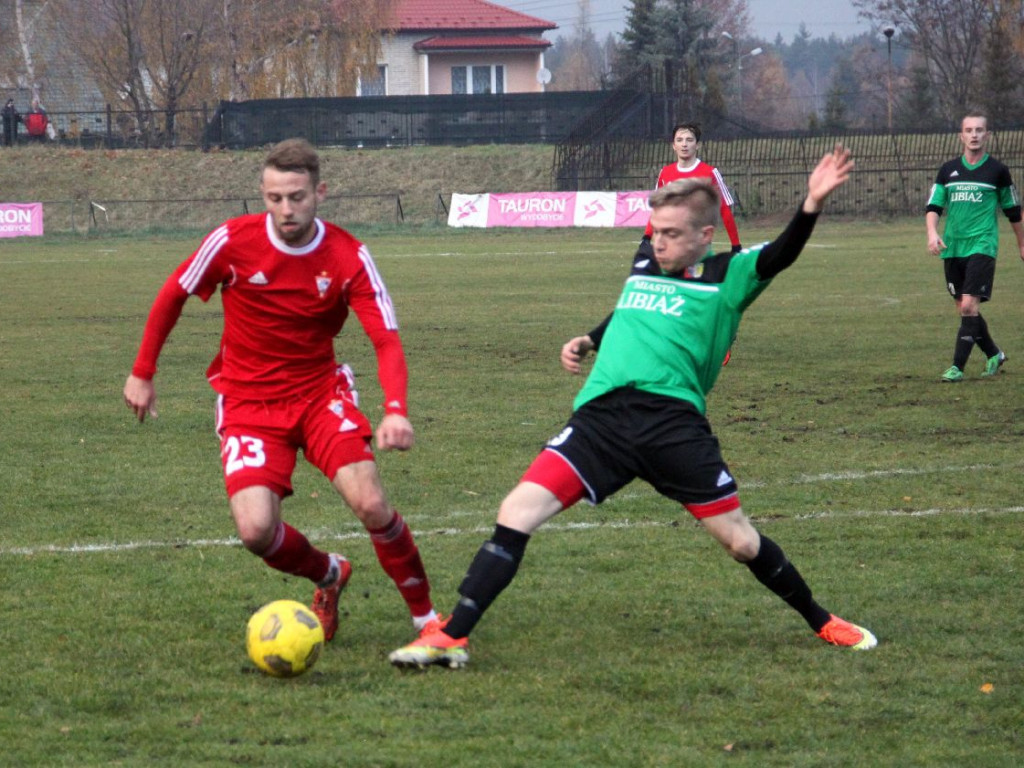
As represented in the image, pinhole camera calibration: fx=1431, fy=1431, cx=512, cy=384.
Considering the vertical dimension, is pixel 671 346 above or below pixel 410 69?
below

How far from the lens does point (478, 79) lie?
76.6 metres

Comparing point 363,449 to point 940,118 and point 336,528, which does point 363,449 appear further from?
point 940,118

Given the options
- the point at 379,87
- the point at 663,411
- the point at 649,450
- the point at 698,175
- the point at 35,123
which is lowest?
the point at 649,450

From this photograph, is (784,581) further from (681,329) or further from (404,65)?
(404,65)

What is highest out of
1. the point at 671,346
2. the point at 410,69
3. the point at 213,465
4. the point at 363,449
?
the point at 410,69

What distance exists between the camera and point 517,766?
387 centimetres

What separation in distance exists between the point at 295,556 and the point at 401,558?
1.25 feet

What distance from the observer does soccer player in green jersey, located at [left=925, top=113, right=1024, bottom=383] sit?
1166 centimetres

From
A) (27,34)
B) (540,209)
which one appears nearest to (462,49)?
(27,34)

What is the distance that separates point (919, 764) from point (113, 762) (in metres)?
2.20

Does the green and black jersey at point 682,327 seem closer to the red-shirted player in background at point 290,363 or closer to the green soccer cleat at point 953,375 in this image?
the red-shirted player in background at point 290,363

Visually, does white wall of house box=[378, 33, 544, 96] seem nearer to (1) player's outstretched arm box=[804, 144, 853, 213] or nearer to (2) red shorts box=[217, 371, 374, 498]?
(2) red shorts box=[217, 371, 374, 498]

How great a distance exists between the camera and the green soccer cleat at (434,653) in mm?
4656

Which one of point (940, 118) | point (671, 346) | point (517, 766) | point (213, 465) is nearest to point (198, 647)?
point (517, 766)
